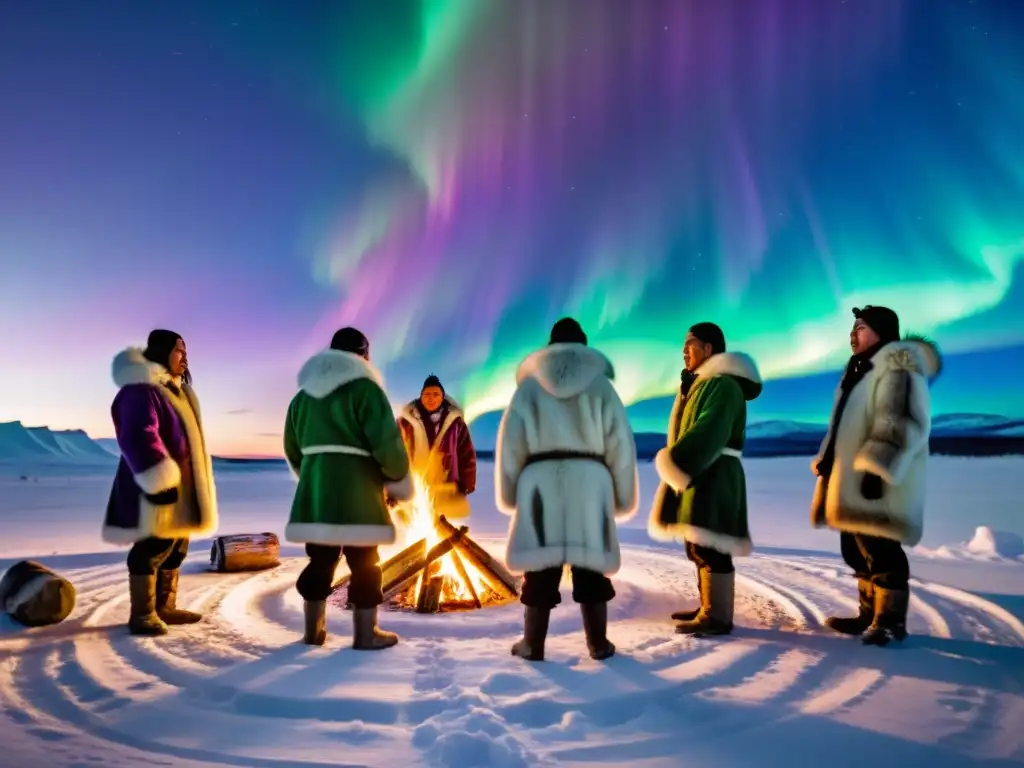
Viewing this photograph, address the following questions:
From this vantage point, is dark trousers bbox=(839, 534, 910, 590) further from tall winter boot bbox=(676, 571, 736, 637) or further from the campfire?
the campfire

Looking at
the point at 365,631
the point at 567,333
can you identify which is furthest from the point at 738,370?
the point at 365,631

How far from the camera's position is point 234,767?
9.52 ft

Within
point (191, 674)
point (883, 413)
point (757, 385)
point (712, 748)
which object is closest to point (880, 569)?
point (883, 413)

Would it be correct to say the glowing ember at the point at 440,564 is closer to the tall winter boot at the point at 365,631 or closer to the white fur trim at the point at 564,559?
the tall winter boot at the point at 365,631

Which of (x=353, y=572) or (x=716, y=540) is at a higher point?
(x=716, y=540)

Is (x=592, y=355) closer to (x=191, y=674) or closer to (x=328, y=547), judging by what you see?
(x=328, y=547)

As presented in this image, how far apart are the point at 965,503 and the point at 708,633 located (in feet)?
49.2

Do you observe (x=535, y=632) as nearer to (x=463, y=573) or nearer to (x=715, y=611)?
(x=715, y=611)

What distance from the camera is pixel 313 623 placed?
4.80 metres

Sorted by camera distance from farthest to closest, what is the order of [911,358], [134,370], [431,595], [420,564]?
1. [420,564]
2. [431,595]
3. [134,370]
4. [911,358]

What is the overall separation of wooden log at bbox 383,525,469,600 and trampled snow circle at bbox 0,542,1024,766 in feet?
0.89

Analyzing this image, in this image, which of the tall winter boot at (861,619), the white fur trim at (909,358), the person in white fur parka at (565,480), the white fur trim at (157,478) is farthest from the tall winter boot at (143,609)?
the white fur trim at (909,358)

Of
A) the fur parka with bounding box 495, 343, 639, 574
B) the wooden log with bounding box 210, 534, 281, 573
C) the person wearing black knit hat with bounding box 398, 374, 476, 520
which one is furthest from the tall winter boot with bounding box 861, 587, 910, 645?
the wooden log with bounding box 210, 534, 281, 573

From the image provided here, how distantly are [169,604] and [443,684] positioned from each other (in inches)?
115
